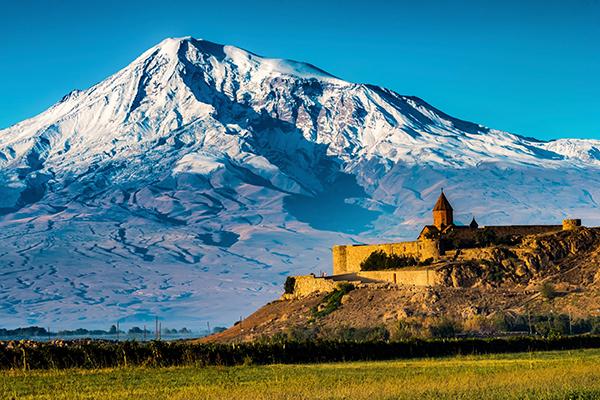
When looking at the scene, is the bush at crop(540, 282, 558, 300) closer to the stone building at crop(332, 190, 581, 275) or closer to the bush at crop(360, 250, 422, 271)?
the stone building at crop(332, 190, 581, 275)

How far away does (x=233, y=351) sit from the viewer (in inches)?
1714

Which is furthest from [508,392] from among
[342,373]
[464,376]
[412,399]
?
[342,373]

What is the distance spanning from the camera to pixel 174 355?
41781 millimetres

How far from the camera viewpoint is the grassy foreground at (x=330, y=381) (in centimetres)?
2858

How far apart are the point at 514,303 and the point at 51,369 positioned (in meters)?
41.2

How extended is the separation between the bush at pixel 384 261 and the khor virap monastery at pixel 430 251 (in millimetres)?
117

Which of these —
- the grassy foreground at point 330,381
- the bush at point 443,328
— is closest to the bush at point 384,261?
the bush at point 443,328

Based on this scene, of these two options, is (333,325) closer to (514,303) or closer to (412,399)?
(514,303)

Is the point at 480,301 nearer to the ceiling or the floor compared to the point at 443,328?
nearer to the ceiling

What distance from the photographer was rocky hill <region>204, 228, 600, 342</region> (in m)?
→ 69.7

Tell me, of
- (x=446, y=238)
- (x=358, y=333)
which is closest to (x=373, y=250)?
(x=446, y=238)

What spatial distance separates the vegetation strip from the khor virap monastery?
2560 cm

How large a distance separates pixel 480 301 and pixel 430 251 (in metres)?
10.4

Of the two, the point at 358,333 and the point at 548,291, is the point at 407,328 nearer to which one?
the point at 358,333
